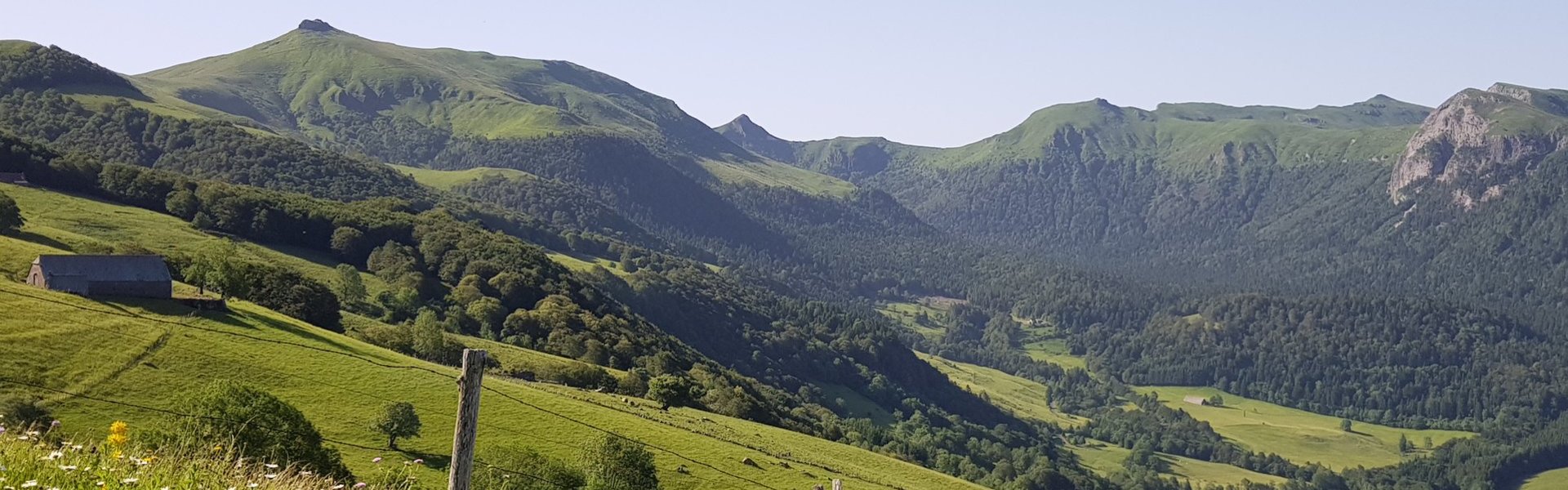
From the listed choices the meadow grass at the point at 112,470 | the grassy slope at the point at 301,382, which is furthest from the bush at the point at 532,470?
the meadow grass at the point at 112,470

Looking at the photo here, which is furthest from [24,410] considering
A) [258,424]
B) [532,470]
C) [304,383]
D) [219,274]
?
[219,274]

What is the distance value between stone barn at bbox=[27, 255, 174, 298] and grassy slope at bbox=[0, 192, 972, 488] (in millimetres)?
2882

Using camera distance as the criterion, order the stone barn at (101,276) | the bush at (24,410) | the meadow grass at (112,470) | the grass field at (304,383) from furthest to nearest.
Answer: the stone barn at (101,276) → the grass field at (304,383) → the bush at (24,410) → the meadow grass at (112,470)

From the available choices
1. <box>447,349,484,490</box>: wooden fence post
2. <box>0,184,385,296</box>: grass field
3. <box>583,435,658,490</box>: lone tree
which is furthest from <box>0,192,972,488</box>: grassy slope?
<box>447,349,484,490</box>: wooden fence post

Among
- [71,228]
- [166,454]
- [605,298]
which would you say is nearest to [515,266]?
[605,298]

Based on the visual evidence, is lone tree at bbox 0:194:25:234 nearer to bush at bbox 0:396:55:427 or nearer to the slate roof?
the slate roof

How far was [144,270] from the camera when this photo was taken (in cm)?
7712

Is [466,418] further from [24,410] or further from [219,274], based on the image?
[219,274]

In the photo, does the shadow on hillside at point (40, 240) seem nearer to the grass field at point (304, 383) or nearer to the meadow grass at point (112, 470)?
the grass field at point (304, 383)

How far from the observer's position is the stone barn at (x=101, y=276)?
73812 mm

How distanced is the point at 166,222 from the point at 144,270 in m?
59.5

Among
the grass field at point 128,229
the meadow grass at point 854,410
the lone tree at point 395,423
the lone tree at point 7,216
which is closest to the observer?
the lone tree at point 395,423

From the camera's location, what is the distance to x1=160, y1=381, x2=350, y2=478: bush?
120 ft

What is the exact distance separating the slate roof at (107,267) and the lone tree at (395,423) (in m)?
29.2
